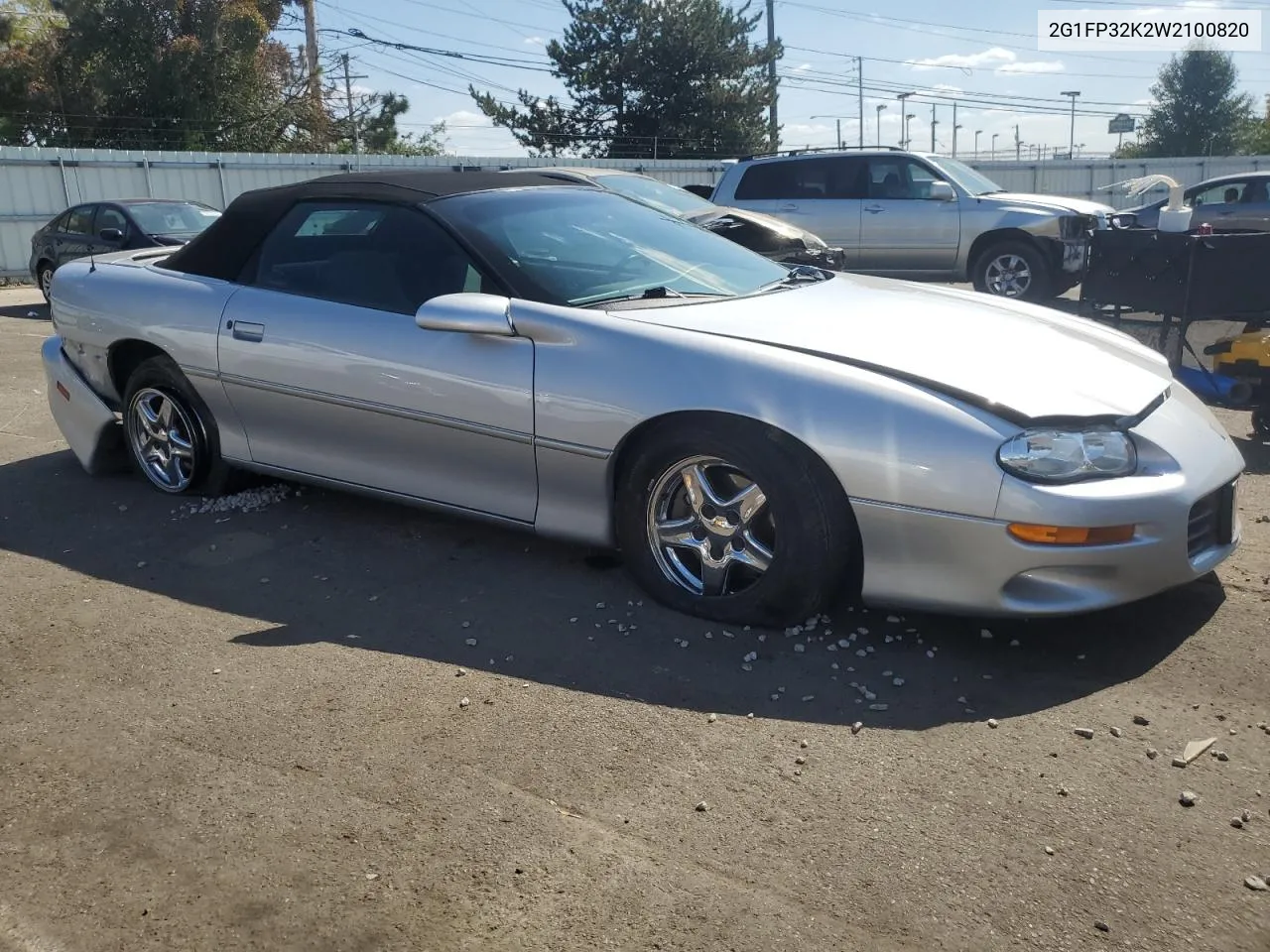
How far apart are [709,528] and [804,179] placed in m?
10.4

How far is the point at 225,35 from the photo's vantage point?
30766 millimetres

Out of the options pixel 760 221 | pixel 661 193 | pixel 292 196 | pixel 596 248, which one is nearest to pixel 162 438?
pixel 292 196

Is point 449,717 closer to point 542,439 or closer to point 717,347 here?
point 542,439

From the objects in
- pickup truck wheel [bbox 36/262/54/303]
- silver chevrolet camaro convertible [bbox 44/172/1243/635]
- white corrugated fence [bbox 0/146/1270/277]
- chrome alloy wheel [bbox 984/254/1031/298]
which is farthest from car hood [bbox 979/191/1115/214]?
pickup truck wheel [bbox 36/262/54/303]

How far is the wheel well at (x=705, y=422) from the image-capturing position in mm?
3514

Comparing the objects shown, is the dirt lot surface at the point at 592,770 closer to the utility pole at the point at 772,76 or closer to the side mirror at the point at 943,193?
the side mirror at the point at 943,193

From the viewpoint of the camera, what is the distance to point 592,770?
292cm

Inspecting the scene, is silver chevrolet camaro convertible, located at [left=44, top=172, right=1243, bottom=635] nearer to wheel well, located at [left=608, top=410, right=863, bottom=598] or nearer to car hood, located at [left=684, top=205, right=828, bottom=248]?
wheel well, located at [left=608, top=410, right=863, bottom=598]

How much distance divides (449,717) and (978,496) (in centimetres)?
161

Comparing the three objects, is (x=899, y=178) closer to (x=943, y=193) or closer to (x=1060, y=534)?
(x=943, y=193)

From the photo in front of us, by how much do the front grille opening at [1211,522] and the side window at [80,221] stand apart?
14.1 m

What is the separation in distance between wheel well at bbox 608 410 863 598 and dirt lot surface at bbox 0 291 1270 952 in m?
0.23

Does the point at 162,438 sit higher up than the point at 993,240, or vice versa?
the point at 993,240

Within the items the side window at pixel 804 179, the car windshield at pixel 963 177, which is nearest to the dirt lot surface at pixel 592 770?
the car windshield at pixel 963 177
